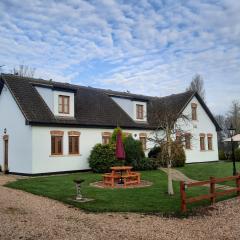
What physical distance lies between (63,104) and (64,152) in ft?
10.6

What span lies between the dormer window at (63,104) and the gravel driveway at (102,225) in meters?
12.3

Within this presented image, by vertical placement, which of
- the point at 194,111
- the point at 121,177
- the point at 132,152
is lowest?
the point at 121,177

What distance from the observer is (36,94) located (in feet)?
78.4

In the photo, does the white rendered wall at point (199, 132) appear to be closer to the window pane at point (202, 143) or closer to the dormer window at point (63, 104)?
the window pane at point (202, 143)

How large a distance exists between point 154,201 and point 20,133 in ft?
41.0

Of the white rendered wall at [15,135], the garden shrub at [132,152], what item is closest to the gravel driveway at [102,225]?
the white rendered wall at [15,135]

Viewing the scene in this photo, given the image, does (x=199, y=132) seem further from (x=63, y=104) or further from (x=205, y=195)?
(x=205, y=195)

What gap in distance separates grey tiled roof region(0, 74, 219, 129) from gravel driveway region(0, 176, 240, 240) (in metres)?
11.1

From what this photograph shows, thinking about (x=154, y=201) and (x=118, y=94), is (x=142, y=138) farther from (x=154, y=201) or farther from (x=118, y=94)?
(x=154, y=201)

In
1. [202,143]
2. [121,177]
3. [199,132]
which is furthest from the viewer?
[202,143]

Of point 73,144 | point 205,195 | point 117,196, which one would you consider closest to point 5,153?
point 73,144

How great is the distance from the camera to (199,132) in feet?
110

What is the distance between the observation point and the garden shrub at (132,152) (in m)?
24.5

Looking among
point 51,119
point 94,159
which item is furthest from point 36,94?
point 94,159
